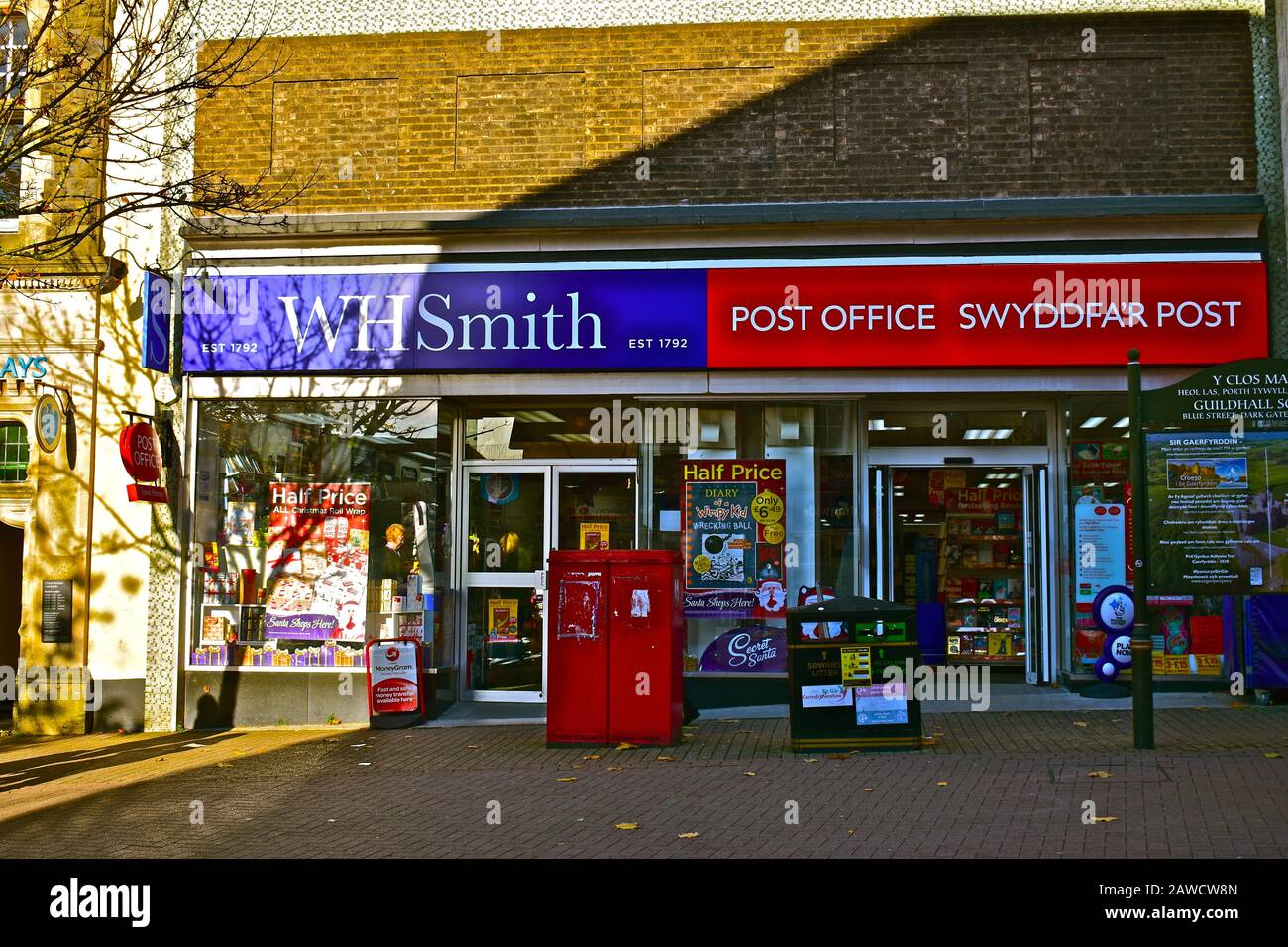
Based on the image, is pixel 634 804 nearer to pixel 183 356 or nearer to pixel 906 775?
pixel 906 775

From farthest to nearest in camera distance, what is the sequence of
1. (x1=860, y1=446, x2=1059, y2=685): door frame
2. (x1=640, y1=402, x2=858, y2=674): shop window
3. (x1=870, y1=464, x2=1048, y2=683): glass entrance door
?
(x1=870, y1=464, x2=1048, y2=683): glass entrance door
(x1=860, y1=446, x2=1059, y2=685): door frame
(x1=640, y1=402, x2=858, y2=674): shop window

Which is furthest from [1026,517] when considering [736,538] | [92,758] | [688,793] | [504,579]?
[92,758]

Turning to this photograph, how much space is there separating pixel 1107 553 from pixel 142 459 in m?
9.41

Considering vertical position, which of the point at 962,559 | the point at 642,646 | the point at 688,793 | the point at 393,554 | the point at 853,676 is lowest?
the point at 688,793

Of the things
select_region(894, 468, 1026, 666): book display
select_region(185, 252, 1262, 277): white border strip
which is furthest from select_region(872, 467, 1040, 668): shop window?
select_region(185, 252, 1262, 277): white border strip

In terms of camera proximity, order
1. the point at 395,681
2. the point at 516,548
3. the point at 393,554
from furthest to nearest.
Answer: the point at 516,548
the point at 393,554
the point at 395,681

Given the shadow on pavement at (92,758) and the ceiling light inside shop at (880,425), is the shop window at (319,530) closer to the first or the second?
the shadow on pavement at (92,758)

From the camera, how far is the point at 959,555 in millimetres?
13195

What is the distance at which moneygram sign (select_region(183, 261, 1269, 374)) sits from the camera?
11.7 metres

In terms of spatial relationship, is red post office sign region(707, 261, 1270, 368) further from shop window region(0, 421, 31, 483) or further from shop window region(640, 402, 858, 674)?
shop window region(0, 421, 31, 483)

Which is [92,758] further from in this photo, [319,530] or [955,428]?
[955,428]

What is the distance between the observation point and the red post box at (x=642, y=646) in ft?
33.7

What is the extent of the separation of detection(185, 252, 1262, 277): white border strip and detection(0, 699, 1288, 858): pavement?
4.21 metres

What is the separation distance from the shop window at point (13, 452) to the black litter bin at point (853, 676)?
841 centimetres
